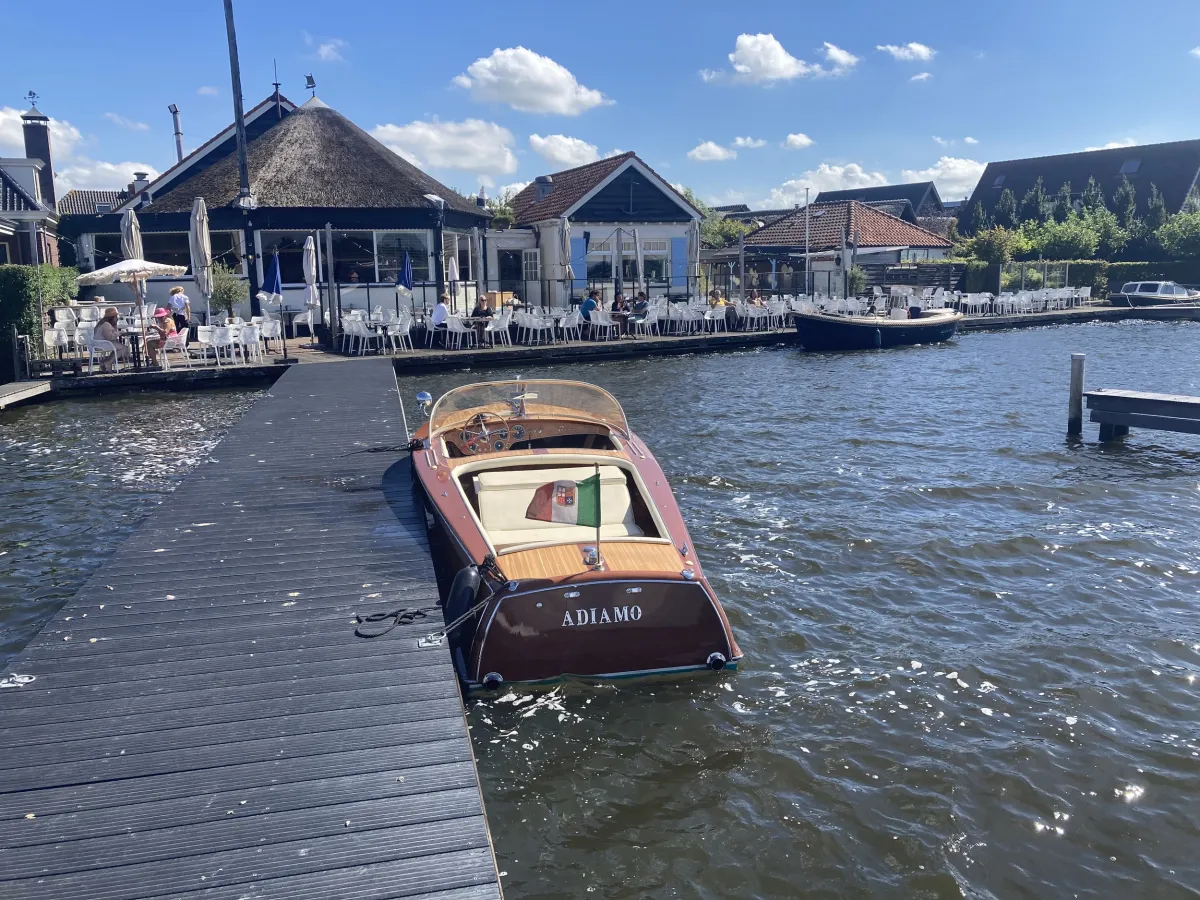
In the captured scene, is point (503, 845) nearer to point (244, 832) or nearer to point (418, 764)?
point (418, 764)

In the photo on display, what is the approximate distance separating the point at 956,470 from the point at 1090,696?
6.15 meters

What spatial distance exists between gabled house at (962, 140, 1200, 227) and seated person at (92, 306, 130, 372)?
181ft

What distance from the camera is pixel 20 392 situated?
16.4m

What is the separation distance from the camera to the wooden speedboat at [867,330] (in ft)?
84.2

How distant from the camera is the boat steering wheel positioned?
28.7ft

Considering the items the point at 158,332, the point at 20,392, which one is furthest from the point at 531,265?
the point at 20,392

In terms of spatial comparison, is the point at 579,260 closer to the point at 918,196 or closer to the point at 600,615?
the point at 600,615

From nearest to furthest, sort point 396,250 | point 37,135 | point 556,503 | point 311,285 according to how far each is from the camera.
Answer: point 556,503 < point 311,285 < point 396,250 < point 37,135

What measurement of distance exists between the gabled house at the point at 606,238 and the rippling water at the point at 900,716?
19.5 meters

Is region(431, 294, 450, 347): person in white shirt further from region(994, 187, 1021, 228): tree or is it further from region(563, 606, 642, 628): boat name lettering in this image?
region(994, 187, 1021, 228): tree

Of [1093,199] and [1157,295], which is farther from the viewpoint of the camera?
[1093,199]

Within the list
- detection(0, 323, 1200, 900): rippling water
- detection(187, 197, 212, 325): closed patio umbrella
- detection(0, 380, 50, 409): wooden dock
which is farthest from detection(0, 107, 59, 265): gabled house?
detection(0, 323, 1200, 900): rippling water

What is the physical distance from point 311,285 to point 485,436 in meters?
15.4

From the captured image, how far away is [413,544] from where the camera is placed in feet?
23.7
